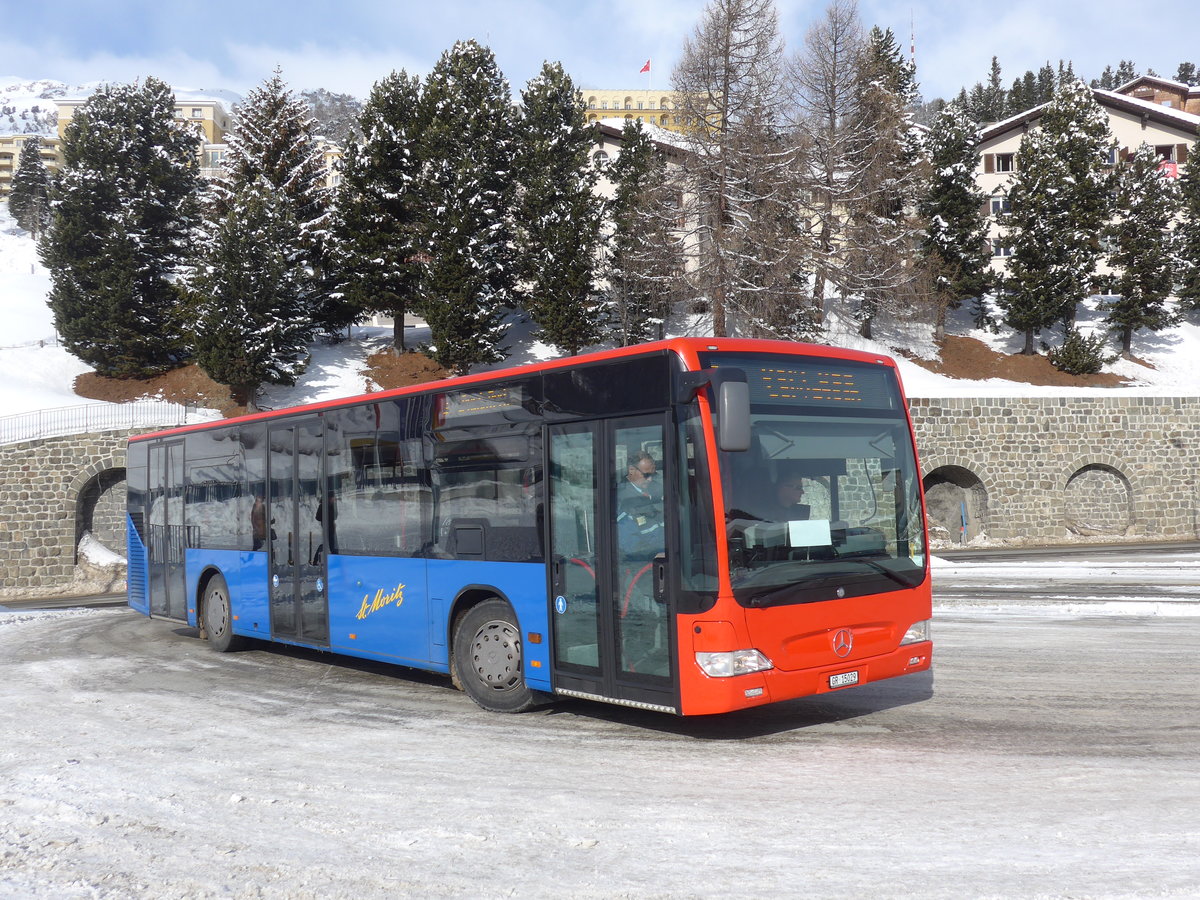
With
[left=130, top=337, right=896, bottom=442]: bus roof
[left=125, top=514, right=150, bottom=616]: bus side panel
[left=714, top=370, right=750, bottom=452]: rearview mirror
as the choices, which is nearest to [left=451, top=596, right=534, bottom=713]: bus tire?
[left=130, top=337, right=896, bottom=442]: bus roof

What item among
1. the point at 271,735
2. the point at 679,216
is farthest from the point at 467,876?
the point at 679,216

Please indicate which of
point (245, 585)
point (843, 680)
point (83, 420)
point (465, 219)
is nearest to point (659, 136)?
point (465, 219)

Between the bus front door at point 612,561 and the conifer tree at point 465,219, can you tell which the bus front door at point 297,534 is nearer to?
the bus front door at point 612,561

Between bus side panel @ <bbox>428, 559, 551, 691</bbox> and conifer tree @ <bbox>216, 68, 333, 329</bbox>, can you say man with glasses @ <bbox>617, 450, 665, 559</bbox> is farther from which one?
conifer tree @ <bbox>216, 68, 333, 329</bbox>

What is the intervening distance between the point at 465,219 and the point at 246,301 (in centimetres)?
810

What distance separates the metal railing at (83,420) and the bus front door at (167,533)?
17417mm

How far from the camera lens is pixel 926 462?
31656 mm

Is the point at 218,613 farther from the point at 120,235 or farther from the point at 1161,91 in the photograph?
the point at 1161,91

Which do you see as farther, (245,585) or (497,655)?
Result: (245,585)

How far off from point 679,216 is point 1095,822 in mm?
30980

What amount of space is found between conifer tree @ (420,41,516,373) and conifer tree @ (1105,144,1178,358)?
26290 mm

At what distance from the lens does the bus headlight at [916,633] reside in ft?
25.5

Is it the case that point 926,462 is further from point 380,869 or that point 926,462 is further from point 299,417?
point 380,869

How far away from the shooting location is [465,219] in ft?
122
